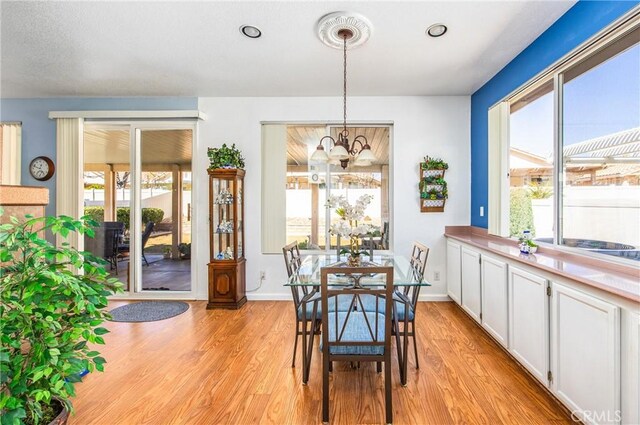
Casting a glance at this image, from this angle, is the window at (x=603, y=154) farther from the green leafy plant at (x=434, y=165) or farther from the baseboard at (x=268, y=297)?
the baseboard at (x=268, y=297)

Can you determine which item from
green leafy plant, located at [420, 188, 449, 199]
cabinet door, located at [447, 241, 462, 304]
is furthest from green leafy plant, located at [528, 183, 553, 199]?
green leafy plant, located at [420, 188, 449, 199]

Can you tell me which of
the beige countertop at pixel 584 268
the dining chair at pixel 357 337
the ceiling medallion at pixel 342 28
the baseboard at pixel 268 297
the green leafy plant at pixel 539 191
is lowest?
the baseboard at pixel 268 297

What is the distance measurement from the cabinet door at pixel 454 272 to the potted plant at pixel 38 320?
11.3 ft

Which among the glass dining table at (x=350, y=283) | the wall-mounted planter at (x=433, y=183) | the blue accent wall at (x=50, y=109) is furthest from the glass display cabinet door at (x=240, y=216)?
the wall-mounted planter at (x=433, y=183)

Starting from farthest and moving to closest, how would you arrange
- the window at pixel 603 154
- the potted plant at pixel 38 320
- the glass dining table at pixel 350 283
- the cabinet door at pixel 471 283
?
the cabinet door at pixel 471 283, the glass dining table at pixel 350 283, the window at pixel 603 154, the potted plant at pixel 38 320

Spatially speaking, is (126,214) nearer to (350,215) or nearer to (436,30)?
(350,215)

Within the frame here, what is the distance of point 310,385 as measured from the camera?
2.23 meters

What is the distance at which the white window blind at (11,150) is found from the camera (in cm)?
409

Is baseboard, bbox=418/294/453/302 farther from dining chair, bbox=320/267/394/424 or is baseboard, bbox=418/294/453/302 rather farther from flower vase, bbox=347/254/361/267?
dining chair, bbox=320/267/394/424

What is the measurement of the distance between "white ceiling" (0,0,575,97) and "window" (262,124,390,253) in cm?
57

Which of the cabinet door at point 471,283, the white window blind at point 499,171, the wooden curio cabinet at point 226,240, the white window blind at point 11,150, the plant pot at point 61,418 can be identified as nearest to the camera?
the plant pot at point 61,418

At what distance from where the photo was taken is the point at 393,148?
4.16m

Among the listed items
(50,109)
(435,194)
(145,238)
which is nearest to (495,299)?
(435,194)

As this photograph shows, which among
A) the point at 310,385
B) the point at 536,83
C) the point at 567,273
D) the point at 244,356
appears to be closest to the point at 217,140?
the point at 244,356
